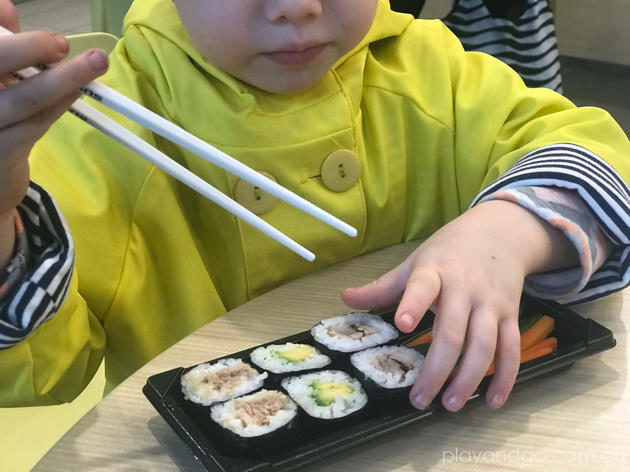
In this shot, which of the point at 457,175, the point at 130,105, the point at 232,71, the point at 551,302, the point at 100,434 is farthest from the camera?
the point at 457,175

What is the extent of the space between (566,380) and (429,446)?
14 cm

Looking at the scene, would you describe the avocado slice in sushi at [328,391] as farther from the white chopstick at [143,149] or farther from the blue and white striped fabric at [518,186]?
the blue and white striped fabric at [518,186]

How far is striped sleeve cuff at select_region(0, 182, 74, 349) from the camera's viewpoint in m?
0.60

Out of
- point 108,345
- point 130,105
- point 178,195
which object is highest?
point 130,105

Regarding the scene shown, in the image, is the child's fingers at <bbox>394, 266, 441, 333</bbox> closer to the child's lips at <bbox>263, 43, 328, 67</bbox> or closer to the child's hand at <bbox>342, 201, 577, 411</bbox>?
the child's hand at <bbox>342, 201, 577, 411</bbox>

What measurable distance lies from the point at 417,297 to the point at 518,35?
1.07 metres

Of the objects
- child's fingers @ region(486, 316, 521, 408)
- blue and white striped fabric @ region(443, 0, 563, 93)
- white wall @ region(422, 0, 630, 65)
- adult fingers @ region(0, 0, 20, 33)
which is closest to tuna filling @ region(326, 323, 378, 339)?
child's fingers @ region(486, 316, 521, 408)

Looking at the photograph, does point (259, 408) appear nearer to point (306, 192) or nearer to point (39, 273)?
point (39, 273)

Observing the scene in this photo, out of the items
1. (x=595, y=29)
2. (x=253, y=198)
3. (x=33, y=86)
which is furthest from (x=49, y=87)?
(x=595, y=29)

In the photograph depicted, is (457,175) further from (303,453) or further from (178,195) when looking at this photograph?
(303,453)

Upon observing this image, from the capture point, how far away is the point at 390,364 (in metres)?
0.57

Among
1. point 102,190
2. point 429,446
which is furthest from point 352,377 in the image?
point 102,190

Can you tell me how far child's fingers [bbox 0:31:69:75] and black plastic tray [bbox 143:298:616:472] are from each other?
0.24 meters

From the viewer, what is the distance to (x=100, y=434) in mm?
554
